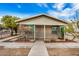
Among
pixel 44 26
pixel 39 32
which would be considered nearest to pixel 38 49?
pixel 39 32

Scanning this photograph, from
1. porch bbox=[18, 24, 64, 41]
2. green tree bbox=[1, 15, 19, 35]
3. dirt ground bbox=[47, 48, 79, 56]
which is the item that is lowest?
dirt ground bbox=[47, 48, 79, 56]

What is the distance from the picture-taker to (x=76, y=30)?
331 centimetres

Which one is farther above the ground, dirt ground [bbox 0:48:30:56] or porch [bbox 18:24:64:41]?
porch [bbox 18:24:64:41]

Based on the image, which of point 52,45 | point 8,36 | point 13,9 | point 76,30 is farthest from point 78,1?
point 8,36

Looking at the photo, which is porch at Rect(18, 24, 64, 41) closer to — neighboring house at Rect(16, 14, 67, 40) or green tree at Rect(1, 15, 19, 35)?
neighboring house at Rect(16, 14, 67, 40)

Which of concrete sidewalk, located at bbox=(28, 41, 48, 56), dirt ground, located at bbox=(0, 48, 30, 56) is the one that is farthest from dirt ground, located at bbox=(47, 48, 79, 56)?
dirt ground, located at bbox=(0, 48, 30, 56)

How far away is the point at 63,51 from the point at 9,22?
0.96 meters

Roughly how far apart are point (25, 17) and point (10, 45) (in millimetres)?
496

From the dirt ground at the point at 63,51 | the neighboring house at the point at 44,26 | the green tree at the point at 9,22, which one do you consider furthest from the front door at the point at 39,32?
the green tree at the point at 9,22

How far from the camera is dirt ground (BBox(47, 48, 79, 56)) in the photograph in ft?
10.6

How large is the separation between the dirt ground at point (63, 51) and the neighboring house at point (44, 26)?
0.63 ft

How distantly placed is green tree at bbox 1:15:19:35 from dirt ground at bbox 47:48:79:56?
2.13ft

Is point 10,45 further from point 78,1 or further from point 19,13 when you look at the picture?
point 78,1

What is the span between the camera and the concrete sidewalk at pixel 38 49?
10.6ft
